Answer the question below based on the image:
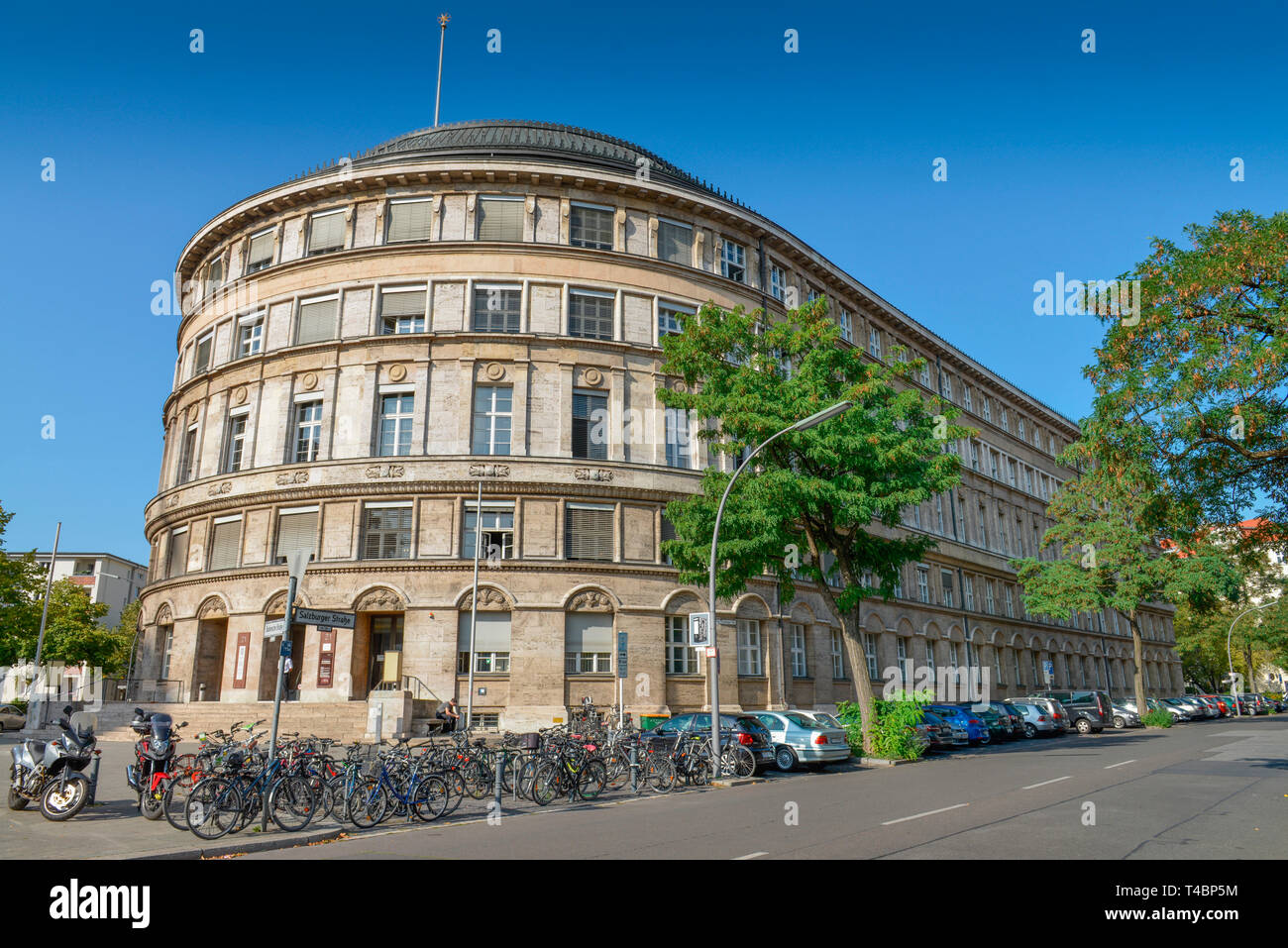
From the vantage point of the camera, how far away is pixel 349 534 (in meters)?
29.8

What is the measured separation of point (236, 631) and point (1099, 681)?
199 feet

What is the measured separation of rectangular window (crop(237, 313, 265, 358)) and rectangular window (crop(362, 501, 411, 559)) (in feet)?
32.3

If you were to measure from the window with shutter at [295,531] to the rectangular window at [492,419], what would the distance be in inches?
248

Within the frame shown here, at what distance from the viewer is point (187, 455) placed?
36.1 metres

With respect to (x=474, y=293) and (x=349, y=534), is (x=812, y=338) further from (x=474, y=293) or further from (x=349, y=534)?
(x=349, y=534)

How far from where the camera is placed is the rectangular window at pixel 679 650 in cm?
3045

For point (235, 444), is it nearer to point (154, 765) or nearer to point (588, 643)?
point (588, 643)

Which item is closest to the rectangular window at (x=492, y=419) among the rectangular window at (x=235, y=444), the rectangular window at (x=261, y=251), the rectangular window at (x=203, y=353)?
the rectangular window at (x=235, y=444)

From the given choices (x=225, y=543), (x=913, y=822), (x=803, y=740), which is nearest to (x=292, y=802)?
(x=913, y=822)

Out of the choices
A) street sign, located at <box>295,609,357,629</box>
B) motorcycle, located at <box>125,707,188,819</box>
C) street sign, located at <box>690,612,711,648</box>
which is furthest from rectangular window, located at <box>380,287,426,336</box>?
motorcycle, located at <box>125,707,188,819</box>

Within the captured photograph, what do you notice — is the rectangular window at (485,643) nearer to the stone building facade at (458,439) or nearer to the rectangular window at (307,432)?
the stone building facade at (458,439)

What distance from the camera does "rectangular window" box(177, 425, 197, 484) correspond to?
117 ft

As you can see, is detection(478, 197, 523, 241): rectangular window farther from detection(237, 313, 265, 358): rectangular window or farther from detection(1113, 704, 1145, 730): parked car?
detection(1113, 704, 1145, 730): parked car
